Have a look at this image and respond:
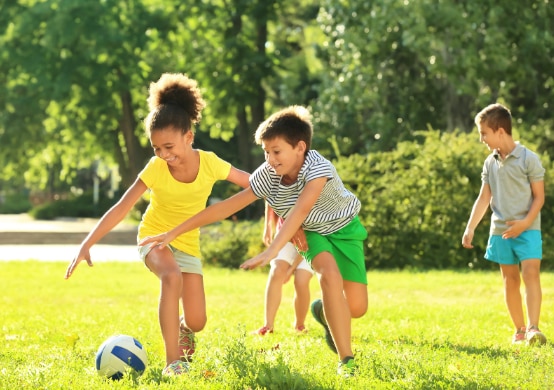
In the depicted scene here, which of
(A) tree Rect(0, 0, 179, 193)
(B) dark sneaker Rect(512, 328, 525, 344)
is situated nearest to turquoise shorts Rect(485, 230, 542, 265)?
(B) dark sneaker Rect(512, 328, 525, 344)

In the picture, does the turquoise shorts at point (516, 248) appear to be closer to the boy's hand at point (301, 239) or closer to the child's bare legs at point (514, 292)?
the child's bare legs at point (514, 292)

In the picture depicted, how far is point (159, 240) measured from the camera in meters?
6.33

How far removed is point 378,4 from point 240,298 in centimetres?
1350

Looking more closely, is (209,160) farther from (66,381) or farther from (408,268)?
(408,268)

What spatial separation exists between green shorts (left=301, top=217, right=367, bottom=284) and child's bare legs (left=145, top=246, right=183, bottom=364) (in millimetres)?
849

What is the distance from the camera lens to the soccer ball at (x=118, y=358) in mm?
6023

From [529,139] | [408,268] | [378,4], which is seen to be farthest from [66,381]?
[378,4]

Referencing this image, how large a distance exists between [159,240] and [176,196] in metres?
0.47

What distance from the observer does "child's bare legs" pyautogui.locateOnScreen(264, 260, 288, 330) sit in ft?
28.6

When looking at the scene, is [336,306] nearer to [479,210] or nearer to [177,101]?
[177,101]

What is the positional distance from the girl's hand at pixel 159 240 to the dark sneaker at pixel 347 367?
133 centimetres

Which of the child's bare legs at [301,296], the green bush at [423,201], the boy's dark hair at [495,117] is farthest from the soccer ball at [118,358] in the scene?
the green bush at [423,201]

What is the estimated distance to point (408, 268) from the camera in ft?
58.9

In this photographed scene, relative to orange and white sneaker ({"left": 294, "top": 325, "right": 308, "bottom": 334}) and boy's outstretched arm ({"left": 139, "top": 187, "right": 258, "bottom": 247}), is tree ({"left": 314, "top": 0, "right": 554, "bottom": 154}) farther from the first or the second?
boy's outstretched arm ({"left": 139, "top": 187, "right": 258, "bottom": 247})
